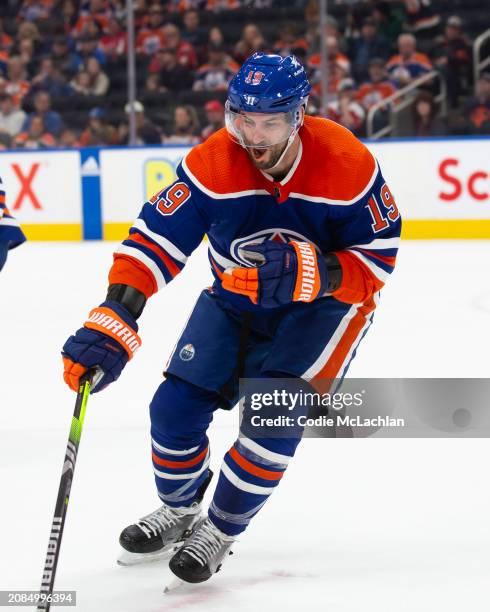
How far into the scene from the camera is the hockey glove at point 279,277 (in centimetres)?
230

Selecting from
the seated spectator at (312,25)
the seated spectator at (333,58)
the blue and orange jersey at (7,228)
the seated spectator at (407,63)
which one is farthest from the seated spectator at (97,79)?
the blue and orange jersey at (7,228)

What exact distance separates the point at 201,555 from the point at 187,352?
43cm

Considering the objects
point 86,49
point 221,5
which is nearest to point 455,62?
point 221,5

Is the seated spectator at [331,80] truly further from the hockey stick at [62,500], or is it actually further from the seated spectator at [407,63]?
the hockey stick at [62,500]

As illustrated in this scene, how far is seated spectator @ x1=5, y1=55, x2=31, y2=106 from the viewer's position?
→ 10469 mm

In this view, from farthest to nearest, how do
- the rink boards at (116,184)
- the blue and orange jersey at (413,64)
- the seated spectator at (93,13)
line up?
the seated spectator at (93,13) < the blue and orange jersey at (413,64) < the rink boards at (116,184)

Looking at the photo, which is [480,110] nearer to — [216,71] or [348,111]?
[348,111]

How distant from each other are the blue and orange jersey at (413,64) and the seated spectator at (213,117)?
1.49 metres

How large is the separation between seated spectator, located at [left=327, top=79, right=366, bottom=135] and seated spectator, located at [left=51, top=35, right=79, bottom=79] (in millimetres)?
2849

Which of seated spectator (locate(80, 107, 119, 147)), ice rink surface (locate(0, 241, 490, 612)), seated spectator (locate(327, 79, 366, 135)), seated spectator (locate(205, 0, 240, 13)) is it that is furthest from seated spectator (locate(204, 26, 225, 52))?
ice rink surface (locate(0, 241, 490, 612))

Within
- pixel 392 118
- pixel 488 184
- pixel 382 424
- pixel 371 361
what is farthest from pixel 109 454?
pixel 392 118

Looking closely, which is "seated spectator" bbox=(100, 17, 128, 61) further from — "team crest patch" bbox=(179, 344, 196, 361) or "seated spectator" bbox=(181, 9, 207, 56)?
"team crest patch" bbox=(179, 344, 196, 361)

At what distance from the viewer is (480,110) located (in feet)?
29.6

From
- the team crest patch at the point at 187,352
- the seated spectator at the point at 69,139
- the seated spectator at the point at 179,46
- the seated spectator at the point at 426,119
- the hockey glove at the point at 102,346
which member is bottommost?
the seated spectator at the point at 69,139
